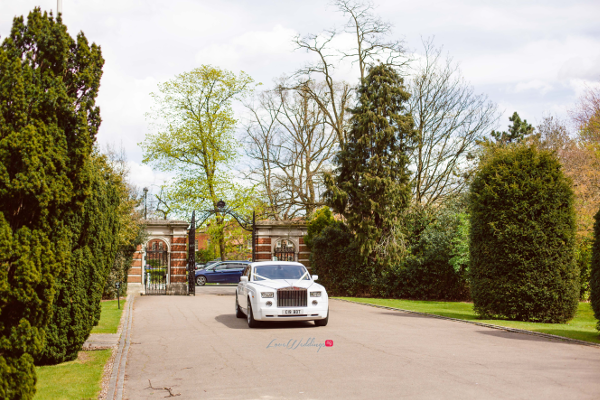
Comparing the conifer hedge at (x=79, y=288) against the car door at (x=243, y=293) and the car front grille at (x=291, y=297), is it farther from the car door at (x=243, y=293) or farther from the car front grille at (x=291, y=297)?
the car door at (x=243, y=293)

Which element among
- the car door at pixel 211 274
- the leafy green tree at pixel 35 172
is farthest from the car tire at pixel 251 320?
the car door at pixel 211 274

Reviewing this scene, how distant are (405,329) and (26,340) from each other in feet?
29.2

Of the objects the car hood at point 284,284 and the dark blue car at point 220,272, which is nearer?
the car hood at point 284,284

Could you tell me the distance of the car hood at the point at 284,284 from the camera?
40.8 feet

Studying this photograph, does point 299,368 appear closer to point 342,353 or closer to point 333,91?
point 342,353

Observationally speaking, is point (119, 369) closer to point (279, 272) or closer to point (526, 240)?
point (279, 272)

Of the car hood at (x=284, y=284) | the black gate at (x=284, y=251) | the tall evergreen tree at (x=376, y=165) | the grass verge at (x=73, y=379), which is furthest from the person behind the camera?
the black gate at (x=284, y=251)

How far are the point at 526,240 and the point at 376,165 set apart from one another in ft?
36.7

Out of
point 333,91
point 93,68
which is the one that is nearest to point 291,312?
point 93,68

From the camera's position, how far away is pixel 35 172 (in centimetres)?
539

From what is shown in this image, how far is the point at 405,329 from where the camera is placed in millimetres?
12227

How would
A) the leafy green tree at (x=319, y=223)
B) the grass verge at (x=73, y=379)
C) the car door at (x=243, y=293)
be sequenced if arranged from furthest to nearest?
the leafy green tree at (x=319, y=223) → the car door at (x=243, y=293) → the grass verge at (x=73, y=379)
